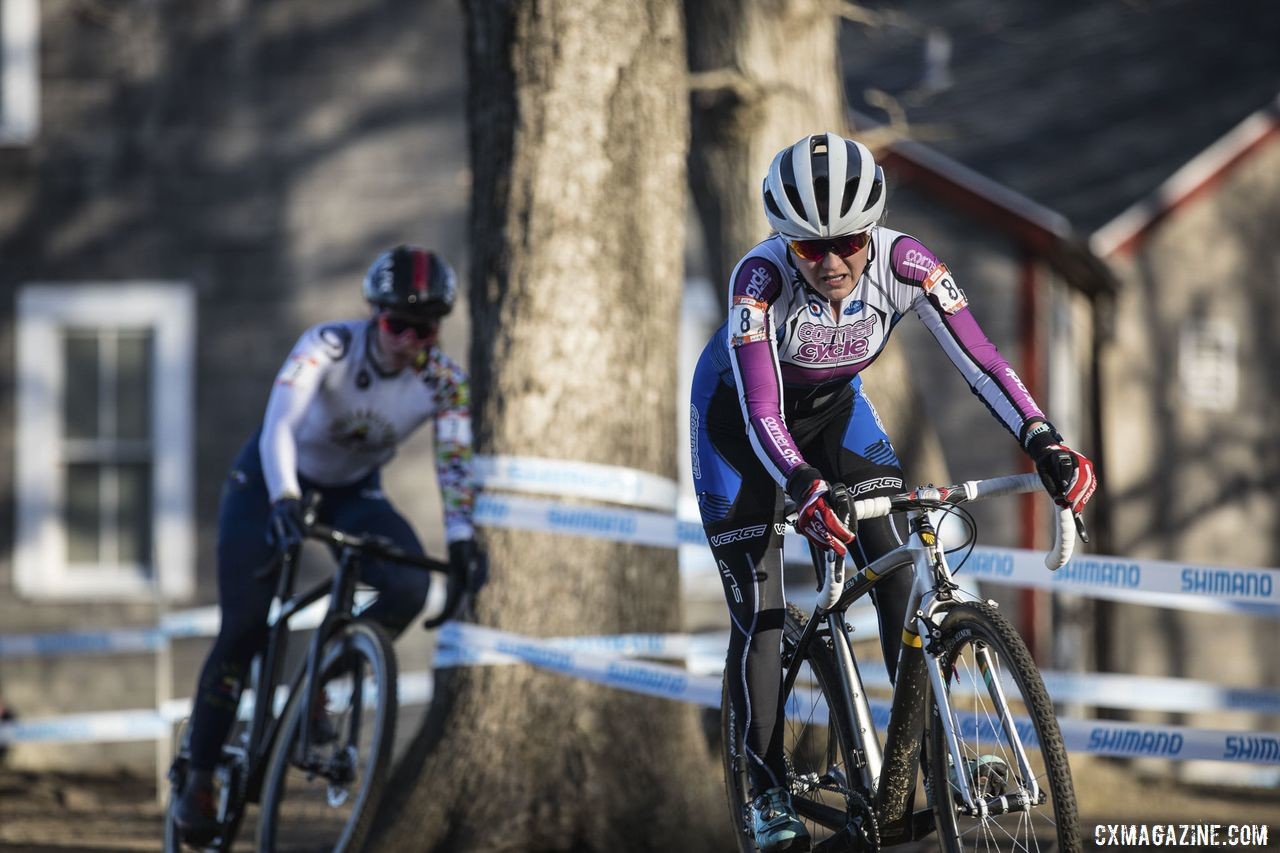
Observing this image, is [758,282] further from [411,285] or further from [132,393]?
[132,393]

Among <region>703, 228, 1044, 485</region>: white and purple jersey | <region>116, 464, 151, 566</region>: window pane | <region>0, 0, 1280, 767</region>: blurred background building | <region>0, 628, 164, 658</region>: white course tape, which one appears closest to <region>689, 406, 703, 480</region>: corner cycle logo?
<region>703, 228, 1044, 485</region>: white and purple jersey

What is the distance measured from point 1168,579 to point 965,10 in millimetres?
17985

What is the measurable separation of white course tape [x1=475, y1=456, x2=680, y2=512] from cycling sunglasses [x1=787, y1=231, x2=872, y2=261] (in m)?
2.40

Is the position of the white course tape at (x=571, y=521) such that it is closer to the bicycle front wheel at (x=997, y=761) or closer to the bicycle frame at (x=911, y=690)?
the bicycle frame at (x=911, y=690)

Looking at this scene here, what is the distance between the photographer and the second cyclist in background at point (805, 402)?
15.0ft

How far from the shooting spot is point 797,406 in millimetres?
5078

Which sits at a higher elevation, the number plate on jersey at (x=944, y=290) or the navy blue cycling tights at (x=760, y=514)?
the number plate on jersey at (x=944, y=290)

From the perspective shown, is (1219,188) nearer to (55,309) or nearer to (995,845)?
(55,309)

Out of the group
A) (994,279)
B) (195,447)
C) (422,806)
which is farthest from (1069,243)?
(422,806)

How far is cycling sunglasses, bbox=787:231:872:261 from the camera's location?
184 inches

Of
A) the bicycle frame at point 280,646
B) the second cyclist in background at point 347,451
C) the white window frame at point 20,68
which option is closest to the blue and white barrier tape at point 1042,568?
the second cyclist in background at point 347,451

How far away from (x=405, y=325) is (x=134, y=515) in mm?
7659

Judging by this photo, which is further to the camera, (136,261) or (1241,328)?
(1241,328)

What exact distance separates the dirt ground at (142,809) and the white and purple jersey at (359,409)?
2.57 m
